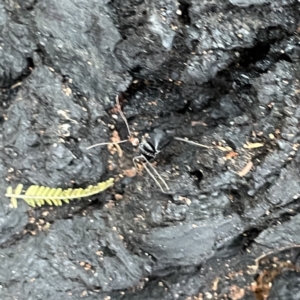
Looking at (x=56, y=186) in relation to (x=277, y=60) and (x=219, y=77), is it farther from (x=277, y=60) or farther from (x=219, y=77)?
(x=277, y=60)

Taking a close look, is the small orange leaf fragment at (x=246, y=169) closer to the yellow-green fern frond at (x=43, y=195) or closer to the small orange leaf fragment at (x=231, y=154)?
the small orange leaf fragment at (x=231, y=154)

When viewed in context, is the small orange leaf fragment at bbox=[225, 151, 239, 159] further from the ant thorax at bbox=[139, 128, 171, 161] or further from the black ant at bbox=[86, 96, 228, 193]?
the ant thorax at bbox=[139, 128, 171, 161]

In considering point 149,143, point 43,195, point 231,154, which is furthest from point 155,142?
point 43,195

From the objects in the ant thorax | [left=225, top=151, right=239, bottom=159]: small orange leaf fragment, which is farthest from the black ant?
[left=225, top=151, right=239, bottom=159]: small orange leaf fragment

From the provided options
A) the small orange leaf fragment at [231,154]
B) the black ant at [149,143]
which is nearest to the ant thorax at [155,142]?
the black ant at [149,143]

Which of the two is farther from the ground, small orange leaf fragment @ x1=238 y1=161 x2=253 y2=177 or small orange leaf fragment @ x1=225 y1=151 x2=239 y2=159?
small orange leaf fragment @ x1=225 y1=151 x2=239 y2=159

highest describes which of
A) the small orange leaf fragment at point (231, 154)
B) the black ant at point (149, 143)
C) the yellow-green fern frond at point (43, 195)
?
the small orange leaf fragment at point (231, 154)
